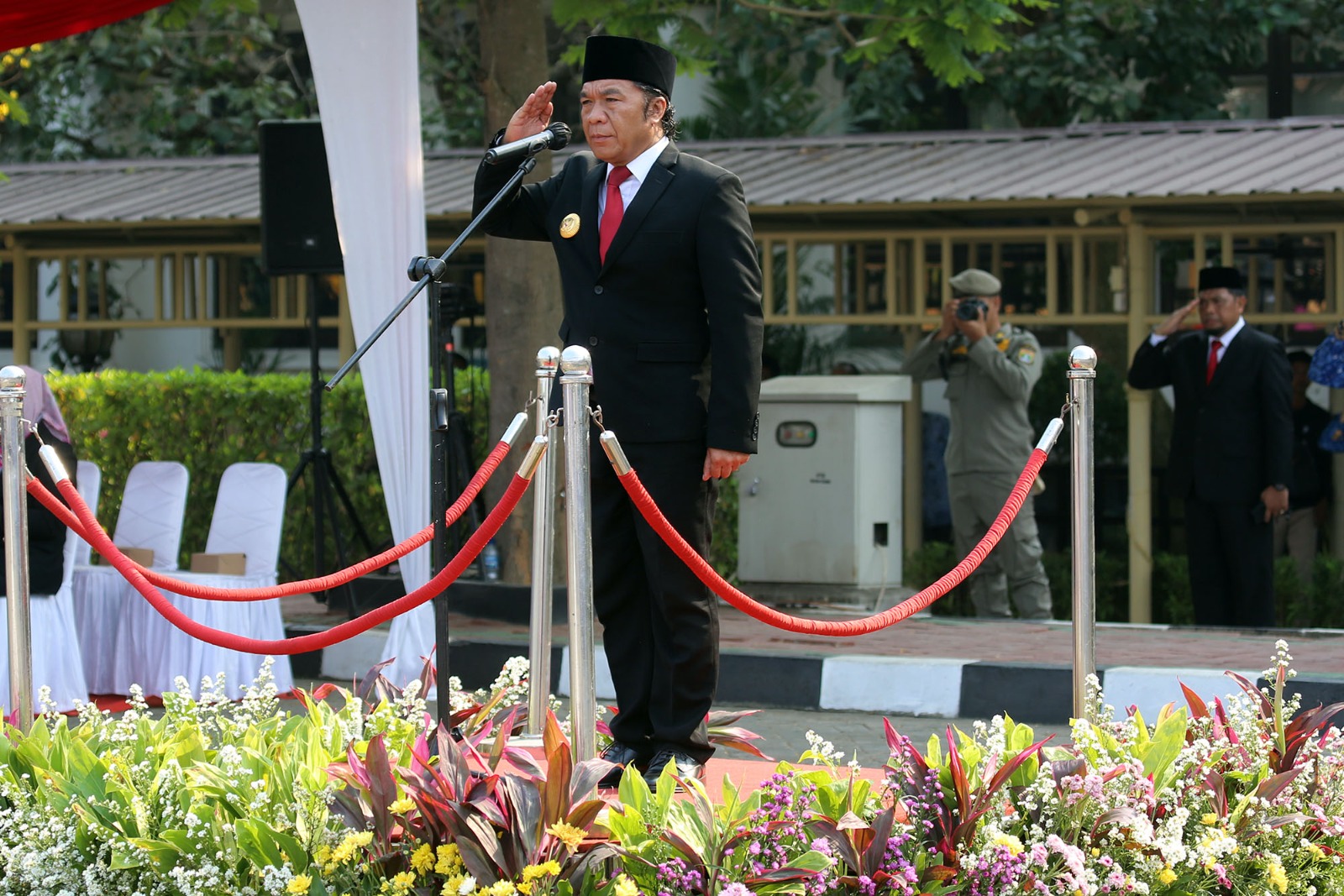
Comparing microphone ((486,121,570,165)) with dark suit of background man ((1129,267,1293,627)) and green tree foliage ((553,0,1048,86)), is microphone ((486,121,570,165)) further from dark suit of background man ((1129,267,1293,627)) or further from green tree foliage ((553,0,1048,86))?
dark suit of background man ((1129,267,1293,627))

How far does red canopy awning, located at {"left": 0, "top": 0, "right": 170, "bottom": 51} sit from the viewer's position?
6889 millimetres

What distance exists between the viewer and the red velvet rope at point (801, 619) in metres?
3.80

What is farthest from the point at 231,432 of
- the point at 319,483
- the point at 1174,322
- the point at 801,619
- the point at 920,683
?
the point at 801,619

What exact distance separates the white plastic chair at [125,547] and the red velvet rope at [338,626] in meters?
2.92

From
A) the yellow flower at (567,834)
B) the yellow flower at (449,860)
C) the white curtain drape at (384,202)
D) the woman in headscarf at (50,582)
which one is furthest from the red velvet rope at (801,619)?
the woman in headscarf at (50,582)

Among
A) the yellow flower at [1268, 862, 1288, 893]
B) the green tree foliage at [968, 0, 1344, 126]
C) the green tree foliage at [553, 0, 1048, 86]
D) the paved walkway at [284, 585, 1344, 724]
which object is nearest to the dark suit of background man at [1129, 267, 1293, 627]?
the paved walkway at [284, 585, 1344, 724]

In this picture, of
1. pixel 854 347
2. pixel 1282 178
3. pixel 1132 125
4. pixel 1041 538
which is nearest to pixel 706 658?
pixel 1282 178

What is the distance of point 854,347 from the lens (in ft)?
49.7

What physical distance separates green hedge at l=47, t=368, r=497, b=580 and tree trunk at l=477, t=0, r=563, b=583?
125 centimetres

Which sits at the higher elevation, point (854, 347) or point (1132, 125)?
point (1132, 125)

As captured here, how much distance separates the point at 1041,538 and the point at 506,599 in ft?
15.8

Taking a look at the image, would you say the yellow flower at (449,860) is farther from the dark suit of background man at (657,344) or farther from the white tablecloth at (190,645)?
the white tablecloth at (190,645)

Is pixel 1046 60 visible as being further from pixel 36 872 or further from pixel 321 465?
pixel 36 872

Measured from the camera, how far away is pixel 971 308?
8820mm
